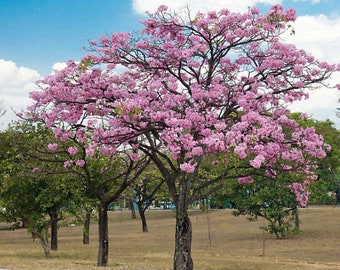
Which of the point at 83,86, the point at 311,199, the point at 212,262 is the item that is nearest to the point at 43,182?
the point at 212,262

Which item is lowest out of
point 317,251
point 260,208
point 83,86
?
point 317,251

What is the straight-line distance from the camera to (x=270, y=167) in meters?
21.2

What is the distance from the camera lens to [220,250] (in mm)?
44844

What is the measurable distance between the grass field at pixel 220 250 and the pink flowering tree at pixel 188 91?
313 inches

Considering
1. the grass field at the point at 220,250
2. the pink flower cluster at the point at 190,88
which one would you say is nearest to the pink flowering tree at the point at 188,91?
the pink flower cluster at the point at 190,88

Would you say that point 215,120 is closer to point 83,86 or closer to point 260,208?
point 83,86

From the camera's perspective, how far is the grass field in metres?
30.4

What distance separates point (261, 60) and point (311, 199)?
109 feet

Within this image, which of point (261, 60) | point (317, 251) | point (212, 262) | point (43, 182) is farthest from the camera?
point (317, 251)

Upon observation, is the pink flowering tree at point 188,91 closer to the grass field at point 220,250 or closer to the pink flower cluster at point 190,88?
the pink flower cluster at point 190,88

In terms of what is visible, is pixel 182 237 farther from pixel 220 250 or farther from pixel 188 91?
pixel 220 250

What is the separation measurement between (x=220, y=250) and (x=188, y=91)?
2570cm

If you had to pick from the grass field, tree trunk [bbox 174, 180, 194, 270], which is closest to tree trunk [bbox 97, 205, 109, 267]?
the grass field

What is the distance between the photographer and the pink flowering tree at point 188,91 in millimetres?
19547
